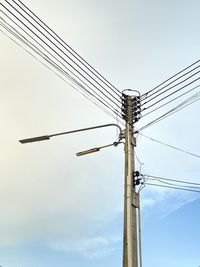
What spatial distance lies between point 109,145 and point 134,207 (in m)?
2.04

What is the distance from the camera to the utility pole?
978 cm

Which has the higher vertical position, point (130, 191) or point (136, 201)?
point (130, 191)

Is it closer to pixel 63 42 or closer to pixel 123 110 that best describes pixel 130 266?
pixel 123 110

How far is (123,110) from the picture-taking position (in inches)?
491

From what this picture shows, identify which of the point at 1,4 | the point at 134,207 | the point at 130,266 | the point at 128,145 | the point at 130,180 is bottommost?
the point at 130,266

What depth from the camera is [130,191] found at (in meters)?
10.6

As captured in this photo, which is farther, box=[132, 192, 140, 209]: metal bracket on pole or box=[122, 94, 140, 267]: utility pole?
box=[132, 192, 140, 209]: metal bracket on pole

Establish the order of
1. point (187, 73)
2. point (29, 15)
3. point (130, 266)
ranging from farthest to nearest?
point (187, 73), point (29, 15), point (130, 266)

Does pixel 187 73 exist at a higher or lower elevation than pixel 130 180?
higher

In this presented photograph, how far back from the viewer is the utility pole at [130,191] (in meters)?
9.78

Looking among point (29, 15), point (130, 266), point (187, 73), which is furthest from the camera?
point (187, 73)

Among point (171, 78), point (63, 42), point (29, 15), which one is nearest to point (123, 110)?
point (171, 78)

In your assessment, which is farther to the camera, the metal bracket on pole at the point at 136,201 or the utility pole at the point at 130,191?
the metal bracket on pole at the point at 136,201

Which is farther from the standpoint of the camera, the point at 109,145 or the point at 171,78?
the point at 171,78
